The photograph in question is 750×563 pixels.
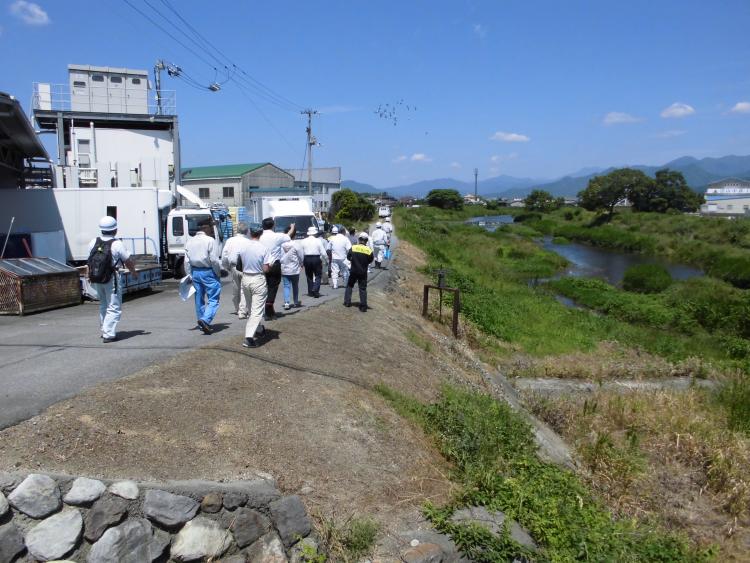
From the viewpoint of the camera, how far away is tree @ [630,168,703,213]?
77250 millimetres

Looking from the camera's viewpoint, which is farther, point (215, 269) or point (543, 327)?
point (543, 327)

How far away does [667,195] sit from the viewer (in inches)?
3056

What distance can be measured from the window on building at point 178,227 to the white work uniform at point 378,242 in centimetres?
631

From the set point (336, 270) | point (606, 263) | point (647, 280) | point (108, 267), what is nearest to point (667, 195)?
point (606, 263)

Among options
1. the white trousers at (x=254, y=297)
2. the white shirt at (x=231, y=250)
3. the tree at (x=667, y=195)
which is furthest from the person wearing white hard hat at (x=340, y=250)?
the tree at (x=667, y=195)

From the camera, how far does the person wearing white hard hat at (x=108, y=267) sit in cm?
799

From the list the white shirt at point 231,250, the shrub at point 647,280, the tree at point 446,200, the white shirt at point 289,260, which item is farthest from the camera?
the tree at point 446,200

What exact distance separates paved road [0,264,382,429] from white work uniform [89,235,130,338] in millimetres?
283

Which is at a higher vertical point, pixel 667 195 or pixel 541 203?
pixel 667 195

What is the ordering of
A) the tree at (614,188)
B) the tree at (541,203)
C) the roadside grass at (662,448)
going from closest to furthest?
the roadside grass at (662,448) < the tree at (614,188) < the tree at (541,203)

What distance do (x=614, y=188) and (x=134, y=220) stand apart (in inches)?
2891

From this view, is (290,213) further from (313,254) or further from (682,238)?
(682,238)

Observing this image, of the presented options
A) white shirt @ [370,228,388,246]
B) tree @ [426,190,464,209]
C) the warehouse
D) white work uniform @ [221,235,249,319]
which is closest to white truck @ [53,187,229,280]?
white shirt @ [370,228,388,246]

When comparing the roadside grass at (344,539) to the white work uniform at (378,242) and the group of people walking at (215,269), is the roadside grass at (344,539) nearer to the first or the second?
the group of people walking at (215,269)
